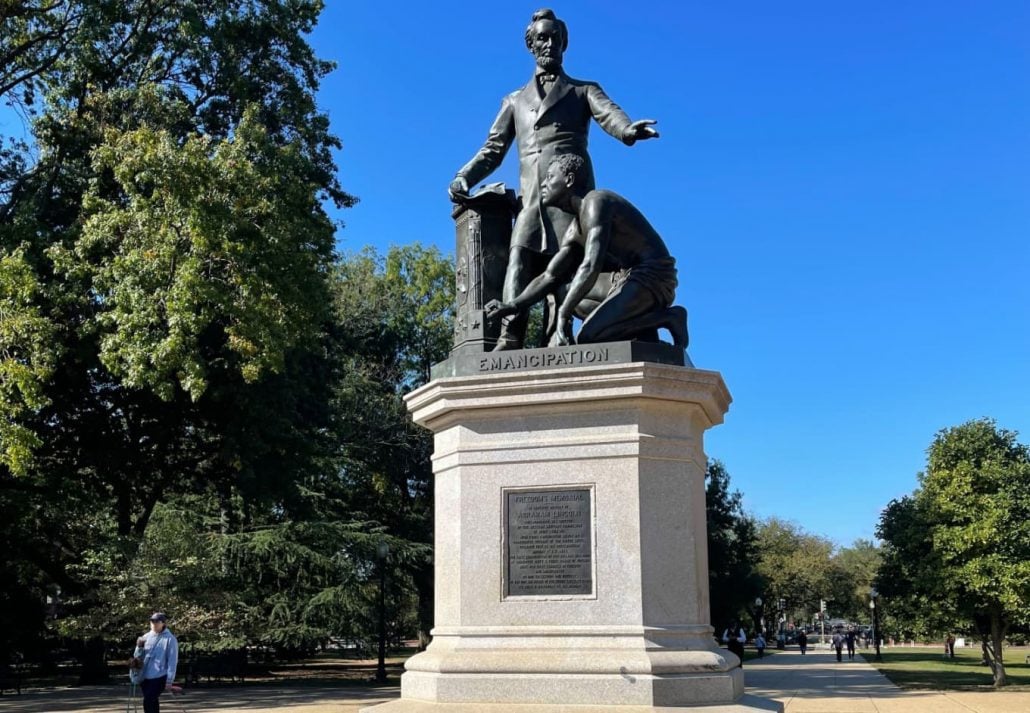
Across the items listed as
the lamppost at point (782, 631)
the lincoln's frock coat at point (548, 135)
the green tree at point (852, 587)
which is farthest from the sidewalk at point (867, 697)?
the green tree at point (852, 587)

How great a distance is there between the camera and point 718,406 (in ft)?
28.9

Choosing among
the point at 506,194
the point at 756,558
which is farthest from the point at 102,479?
the point at 756,558

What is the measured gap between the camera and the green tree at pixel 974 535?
2866 centimetres

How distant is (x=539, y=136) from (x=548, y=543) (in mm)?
3927

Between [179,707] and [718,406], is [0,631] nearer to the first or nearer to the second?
[179,707]

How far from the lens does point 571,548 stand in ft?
25.7

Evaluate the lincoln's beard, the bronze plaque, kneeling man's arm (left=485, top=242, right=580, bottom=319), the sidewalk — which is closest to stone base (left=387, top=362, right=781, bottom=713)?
the bronze plaque

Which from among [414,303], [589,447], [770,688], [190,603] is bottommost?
[770,688]

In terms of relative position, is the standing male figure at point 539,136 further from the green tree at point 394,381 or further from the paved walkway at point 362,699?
the green tree at point 394,381

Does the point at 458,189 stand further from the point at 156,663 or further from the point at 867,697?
the point at 867,697

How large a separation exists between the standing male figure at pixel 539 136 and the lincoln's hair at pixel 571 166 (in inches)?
3.9

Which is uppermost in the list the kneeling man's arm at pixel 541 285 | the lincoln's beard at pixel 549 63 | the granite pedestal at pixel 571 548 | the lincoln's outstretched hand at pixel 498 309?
the lincoln's beard at pixel 549 63

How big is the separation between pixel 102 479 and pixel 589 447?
21503 millimetres

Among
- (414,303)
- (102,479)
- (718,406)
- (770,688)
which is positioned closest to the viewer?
(718,406)
